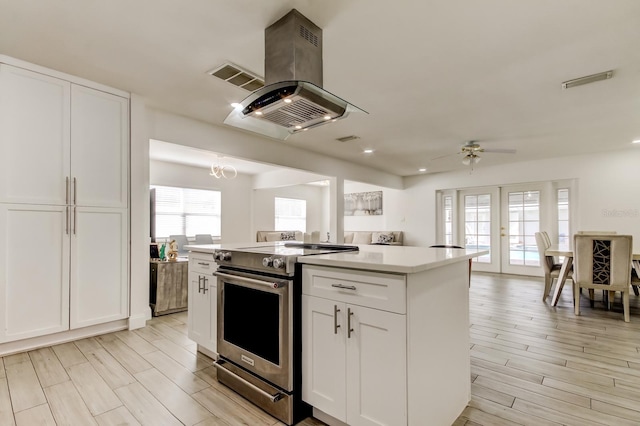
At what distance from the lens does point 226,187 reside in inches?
299

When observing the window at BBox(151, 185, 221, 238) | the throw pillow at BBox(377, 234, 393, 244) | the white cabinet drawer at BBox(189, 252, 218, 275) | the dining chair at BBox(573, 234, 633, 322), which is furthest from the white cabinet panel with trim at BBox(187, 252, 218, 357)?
the throw pillow at BBox(377, 234, 393, 244)

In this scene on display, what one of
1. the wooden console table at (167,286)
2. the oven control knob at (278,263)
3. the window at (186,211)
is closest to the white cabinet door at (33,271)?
the wooden console table at (167,286)

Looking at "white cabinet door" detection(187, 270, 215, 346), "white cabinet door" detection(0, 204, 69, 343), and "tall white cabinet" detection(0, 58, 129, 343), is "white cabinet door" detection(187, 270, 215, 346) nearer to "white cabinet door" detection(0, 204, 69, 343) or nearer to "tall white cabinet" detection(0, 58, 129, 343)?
"tall white cabinet" detection(0, 58, 129, 343)

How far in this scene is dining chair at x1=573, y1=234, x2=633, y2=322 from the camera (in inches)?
137

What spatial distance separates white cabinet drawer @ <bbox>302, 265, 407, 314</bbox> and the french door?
17.8 feet

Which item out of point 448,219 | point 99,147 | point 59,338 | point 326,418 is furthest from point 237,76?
point 448,219

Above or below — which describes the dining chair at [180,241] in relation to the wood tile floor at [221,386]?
above

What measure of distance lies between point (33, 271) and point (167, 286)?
141 cm

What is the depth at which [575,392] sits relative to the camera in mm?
2021

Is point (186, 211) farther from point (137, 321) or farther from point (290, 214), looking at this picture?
point (137, 321)

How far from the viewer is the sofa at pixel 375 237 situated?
26.7ft

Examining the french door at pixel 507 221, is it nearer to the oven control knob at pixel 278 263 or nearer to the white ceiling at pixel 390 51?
the white ceiling at pixel 390 51

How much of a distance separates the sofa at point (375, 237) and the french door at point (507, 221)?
1.10 metres

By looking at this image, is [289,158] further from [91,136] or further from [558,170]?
[558,170]
